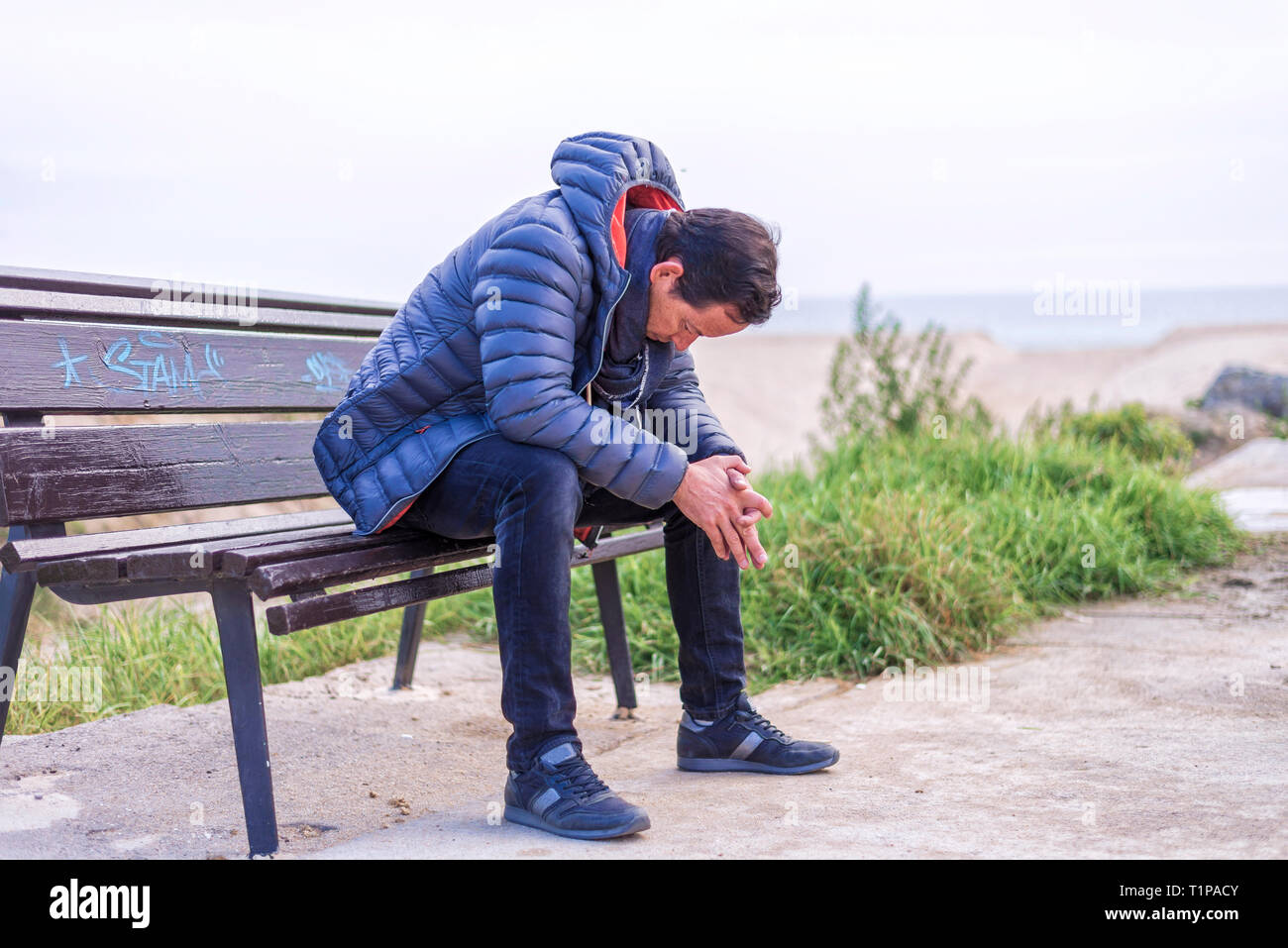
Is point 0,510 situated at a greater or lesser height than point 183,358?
lesser

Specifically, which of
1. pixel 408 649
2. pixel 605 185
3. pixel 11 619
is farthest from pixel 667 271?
pixel 408 649

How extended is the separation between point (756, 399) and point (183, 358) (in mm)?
17784

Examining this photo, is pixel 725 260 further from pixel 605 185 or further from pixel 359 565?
pixel 359 565

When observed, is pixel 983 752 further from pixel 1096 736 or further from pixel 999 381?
pixel 999 381

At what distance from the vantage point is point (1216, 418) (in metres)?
9.22

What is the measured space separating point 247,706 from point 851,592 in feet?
7.40

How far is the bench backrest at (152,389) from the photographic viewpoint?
2.52m

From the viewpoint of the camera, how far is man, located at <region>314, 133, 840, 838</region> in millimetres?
2324

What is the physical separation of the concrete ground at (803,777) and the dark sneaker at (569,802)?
35 millimetres

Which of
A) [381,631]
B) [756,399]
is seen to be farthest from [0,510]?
[756,399]

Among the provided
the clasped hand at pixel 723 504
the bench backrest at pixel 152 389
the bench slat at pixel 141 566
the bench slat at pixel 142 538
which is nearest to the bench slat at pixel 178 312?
the bench backrest at pixel 152 389

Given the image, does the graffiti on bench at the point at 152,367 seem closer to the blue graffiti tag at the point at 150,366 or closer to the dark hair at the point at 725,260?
the blue graffiti tag at the point at 150,366

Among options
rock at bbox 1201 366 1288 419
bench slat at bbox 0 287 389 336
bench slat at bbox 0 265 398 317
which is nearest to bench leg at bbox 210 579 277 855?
bench slat at bbox 0 287 389 336

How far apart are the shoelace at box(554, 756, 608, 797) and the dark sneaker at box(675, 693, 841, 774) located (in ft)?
1.68
